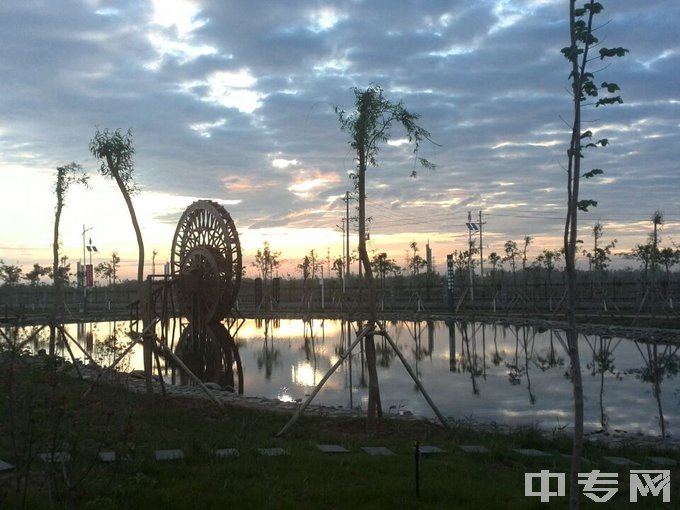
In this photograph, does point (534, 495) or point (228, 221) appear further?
point (228, 221)

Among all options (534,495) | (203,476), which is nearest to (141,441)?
(203,476)

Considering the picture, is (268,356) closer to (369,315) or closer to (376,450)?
(369,315)

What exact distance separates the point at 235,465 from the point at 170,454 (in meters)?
0.70

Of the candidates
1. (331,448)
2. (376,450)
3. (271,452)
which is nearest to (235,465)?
(271,452)

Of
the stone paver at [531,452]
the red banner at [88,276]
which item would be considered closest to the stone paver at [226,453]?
the stone paver at [531,452]

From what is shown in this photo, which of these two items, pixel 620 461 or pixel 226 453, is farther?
pixel 620 461

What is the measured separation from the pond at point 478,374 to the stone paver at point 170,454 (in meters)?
5.40

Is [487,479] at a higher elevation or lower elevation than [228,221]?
lower

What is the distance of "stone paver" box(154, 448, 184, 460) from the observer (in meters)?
6.13

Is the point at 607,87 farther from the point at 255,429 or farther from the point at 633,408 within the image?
the point at 633,408

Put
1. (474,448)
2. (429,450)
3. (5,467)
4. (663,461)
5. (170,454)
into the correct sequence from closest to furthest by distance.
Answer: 1. (5,467)
2. (170,454)
3. (429,450)
4. (474,448)
5. (663,461)

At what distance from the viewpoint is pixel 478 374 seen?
649 inches

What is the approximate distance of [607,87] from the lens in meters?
4.15

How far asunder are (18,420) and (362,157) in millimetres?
5380
